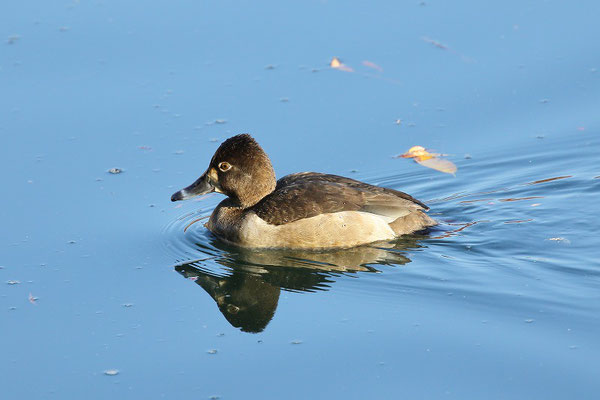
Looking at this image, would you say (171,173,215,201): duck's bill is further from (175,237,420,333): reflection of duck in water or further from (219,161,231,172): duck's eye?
(175,237,420,333): reflection of duck in water

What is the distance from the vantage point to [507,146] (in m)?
11.5

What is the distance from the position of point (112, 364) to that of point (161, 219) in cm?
295

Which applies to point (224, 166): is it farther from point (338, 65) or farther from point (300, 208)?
point (338, 65)

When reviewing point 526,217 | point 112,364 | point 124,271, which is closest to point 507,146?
point 526,217

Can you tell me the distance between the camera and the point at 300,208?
987cm

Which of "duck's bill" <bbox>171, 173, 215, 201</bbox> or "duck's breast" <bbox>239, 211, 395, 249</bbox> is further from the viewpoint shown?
"duck's bill" <bbox>171, 173, 215, 201</bbox>

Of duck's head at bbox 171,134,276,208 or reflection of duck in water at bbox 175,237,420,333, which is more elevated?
duck's head at bbox 171,134,276,208

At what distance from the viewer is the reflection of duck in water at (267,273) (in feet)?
29.0

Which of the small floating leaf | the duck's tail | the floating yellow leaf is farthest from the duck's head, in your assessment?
the small floating leaf

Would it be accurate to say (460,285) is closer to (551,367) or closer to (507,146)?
(551,367)

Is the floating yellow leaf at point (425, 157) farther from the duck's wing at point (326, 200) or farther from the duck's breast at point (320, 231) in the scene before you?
the duck's breast at point (320, 231)

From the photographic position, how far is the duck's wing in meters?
9.88

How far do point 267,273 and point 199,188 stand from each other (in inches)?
54.8

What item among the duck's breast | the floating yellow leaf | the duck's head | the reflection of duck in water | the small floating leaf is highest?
the small floating leaf
